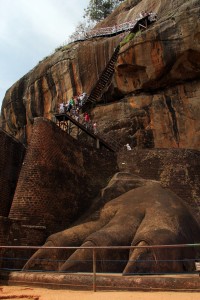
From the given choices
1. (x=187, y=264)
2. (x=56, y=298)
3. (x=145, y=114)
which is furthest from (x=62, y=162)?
(x=145, y=114)

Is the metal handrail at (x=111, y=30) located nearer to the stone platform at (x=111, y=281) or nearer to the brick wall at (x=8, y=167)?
the brick wall at (x=8, y=167)

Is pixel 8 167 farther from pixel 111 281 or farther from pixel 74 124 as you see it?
pixel 111 281

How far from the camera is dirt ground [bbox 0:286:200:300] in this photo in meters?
7.55

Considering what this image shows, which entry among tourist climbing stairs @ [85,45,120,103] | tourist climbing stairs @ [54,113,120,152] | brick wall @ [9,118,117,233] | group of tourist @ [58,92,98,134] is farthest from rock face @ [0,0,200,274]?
tourist climbing stairs @ [54,113,120,152]

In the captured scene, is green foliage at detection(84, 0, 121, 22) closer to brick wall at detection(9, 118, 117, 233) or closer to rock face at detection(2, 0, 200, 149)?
rock face at detection(2, 0, 200, 149)

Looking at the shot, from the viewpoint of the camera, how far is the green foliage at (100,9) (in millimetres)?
46781

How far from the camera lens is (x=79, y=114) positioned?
27.2m

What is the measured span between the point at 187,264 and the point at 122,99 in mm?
16750

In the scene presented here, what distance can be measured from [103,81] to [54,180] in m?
13.5

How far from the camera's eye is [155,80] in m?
25.7

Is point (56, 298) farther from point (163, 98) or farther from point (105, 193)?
point (163, 98)

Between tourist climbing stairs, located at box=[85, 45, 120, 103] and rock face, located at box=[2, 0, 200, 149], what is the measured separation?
578mm

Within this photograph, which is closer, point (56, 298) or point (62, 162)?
point (56, 298)

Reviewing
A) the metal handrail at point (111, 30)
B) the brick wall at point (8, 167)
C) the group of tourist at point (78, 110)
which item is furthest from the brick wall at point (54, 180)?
the metal handrail at point (111, 30)
